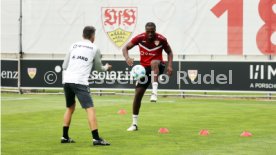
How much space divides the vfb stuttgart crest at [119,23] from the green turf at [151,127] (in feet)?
14.3

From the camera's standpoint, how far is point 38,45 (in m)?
30.0

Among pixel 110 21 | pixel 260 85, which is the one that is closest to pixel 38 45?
pixel 110 21

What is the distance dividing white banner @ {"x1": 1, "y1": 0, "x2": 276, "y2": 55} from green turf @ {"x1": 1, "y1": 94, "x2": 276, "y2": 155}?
10.3 ft

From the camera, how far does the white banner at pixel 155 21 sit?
27.5m

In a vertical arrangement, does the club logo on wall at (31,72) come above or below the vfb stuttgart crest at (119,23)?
below

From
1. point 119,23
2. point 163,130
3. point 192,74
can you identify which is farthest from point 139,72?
point 119,23

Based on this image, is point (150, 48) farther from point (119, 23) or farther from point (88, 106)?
point (119, 23)

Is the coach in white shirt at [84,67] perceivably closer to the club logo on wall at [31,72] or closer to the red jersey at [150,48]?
the red jersey at [150,48]

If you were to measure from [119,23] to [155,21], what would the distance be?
155 centimetres

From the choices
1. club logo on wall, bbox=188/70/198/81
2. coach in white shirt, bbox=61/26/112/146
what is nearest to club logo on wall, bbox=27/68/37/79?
club logo on wall, bbox=188/70/198/81

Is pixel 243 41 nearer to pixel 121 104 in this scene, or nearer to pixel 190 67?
pixel 190 67

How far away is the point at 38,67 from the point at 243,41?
8.05 meters

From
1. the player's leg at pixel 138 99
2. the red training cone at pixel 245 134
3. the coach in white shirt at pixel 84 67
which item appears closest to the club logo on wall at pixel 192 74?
the player's leg at pixel 138 99

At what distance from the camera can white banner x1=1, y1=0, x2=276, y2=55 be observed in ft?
90.4
